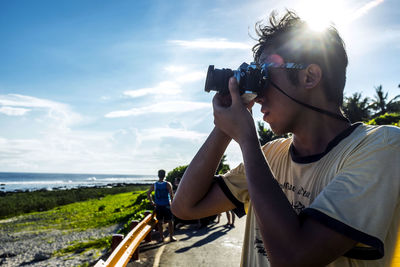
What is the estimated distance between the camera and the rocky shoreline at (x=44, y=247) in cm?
948

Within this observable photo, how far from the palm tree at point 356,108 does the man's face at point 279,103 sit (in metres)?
29.6

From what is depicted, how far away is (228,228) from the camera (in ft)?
33.7

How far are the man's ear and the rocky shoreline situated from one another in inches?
335

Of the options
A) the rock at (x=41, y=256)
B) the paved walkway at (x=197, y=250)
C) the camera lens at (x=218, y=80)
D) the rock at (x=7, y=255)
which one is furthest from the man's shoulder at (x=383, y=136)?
the rock at (x=7, y=255)

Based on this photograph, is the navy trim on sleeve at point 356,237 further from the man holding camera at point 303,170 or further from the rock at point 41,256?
the rock at point 41,256

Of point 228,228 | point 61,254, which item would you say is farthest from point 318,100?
point 61,254

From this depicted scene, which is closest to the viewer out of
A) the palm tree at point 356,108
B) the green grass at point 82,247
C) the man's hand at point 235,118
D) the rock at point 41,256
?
the man's hand at point 235,118

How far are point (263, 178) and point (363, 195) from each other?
1.18 ft

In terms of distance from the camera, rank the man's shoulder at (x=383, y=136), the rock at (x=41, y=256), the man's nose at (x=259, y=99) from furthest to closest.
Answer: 1. the rock at (x=41, y=256)
2. the man's nose at (x=259, y=99)
3. the man's shoulder at (x=383, y=136)

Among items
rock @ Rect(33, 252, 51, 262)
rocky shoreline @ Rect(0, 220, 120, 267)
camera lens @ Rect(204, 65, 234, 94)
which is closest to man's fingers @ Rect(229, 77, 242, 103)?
camera lens @ Rect(204, 65, 234, 94)

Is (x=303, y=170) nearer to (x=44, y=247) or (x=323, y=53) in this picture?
(x=323, y=53)

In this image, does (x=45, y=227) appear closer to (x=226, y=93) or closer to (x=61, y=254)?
(x=61, y=254)

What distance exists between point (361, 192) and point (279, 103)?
0.68 m

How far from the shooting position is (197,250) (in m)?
7.25
